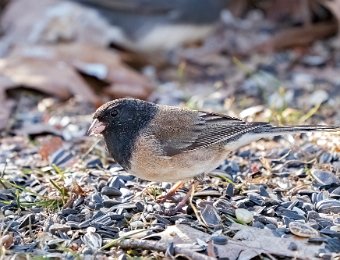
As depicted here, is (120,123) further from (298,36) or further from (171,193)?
(298,36)

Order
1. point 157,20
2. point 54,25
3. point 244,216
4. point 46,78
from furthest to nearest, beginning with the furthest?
point 157,20, point 54,25, point 46,78, point 244,216

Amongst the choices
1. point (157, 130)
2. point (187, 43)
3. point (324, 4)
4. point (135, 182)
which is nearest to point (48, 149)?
point (135, 182)

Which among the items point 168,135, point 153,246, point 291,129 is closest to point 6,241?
point 153,246

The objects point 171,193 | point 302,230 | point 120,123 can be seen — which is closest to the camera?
point 302,230

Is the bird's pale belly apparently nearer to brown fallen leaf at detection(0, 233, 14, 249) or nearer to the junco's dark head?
the junco's dark head

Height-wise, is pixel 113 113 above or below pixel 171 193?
above

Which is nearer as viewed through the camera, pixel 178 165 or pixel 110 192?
pixel 178 165

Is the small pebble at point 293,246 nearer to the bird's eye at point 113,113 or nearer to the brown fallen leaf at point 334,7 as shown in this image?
the bird's eye at point 113,113
